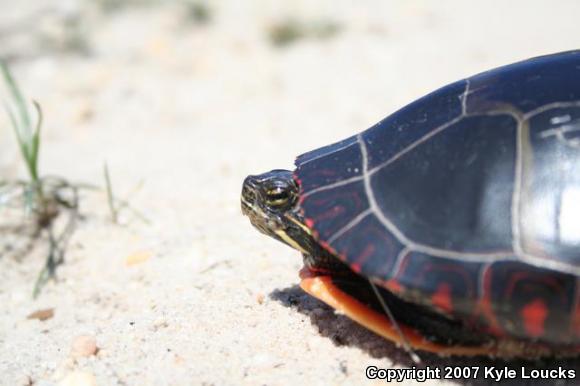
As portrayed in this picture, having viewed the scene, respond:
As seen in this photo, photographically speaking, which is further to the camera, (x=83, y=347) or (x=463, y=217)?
(x=83, y=347)

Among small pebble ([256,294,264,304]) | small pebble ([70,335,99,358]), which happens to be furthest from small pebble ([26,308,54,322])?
small pebble ([256,294,264,304])

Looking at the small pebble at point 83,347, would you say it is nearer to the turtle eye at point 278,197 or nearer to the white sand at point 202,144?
the white sand at point 202,144

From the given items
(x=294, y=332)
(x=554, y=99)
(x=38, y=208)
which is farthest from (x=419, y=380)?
(x=38, y=208)

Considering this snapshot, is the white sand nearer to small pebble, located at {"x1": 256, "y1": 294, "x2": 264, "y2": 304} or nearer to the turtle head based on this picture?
small pebble, located at {"x1": 256, "y1": 294, "x2": 264, "y2": 304}
